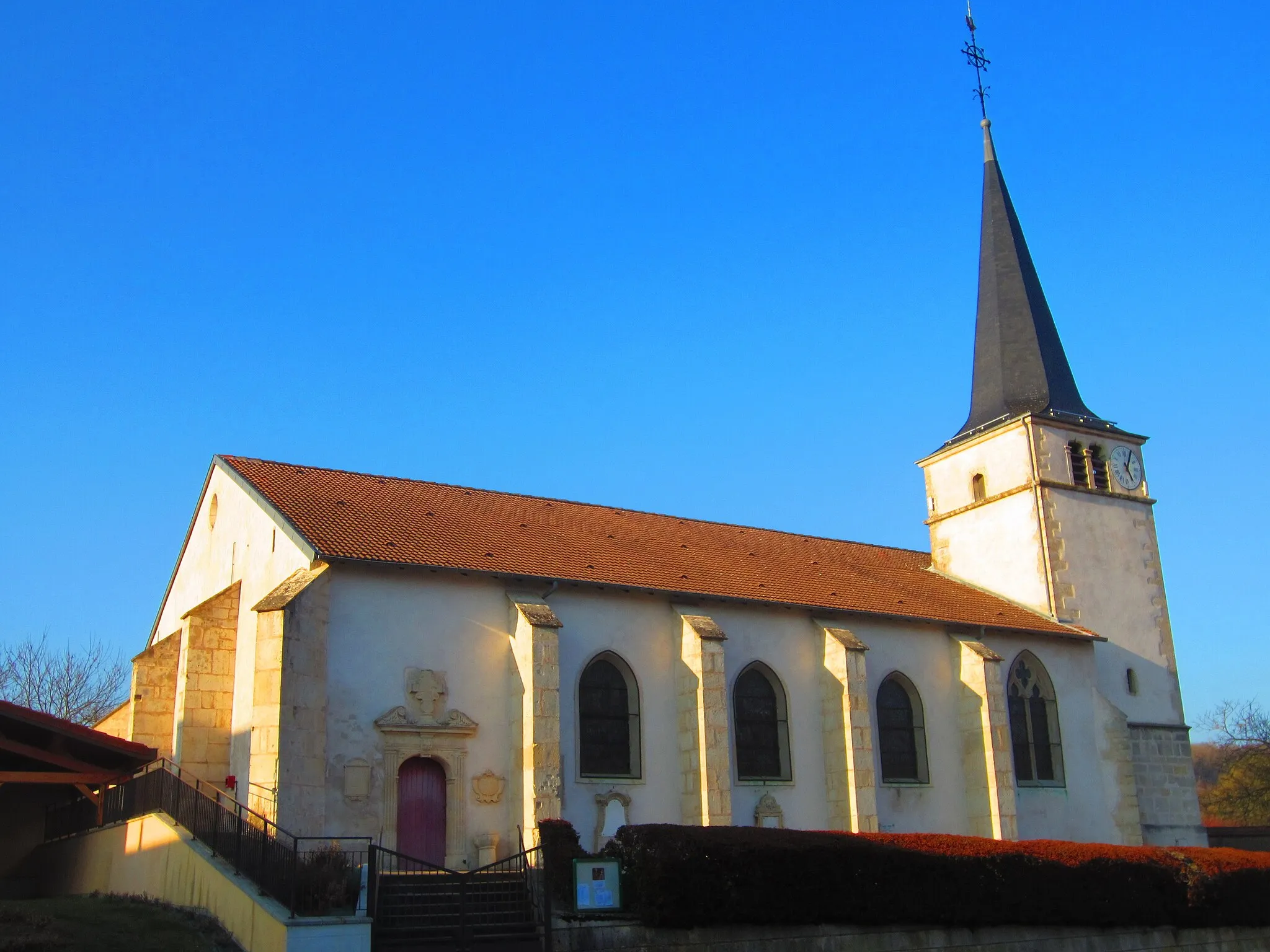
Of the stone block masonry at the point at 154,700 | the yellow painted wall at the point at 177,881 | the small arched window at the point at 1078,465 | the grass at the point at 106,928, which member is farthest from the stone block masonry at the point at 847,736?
the stone block masonry at the point at 154,700

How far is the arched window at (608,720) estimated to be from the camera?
2131 cm

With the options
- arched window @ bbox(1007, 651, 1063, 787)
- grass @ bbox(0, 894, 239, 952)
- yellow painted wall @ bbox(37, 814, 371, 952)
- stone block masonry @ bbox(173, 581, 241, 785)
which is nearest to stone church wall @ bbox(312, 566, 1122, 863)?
arched window @ bbox(1007, 651, 1063, 787)

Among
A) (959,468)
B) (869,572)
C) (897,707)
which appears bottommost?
(897,707)

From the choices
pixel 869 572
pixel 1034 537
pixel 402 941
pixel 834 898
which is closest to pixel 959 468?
pixel 1034 537

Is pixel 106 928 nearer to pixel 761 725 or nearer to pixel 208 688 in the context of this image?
pixel 208 688

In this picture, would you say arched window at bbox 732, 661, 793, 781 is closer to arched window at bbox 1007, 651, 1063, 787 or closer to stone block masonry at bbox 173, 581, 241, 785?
arched window at bbox 1007, 651, 1063, 787

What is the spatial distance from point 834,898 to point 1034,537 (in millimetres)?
17118

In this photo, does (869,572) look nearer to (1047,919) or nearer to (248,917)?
(1047,919)

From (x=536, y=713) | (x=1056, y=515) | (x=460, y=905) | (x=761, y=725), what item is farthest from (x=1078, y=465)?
(x=460, y=905)

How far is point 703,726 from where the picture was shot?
71.9 ft

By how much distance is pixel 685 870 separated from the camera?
50.1 ft

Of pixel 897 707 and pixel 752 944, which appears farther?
pixel 897 707

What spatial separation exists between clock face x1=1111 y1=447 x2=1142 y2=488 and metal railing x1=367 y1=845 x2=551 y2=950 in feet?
72.6

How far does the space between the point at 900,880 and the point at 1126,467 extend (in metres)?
20.0
